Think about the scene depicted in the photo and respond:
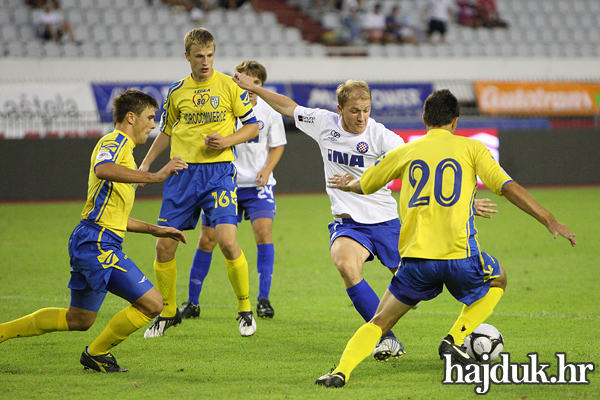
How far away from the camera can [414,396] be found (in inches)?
150

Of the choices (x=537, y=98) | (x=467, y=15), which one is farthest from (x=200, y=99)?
(x=467, y=15)

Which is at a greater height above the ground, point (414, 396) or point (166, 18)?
point (166, 18)

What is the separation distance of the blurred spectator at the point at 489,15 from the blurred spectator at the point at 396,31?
10.2 ft

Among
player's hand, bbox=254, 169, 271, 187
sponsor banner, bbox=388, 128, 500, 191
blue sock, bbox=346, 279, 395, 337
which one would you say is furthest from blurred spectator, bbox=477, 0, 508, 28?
blue sock, bbox=346, 279, 395, 337

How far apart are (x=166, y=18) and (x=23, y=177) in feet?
23.9

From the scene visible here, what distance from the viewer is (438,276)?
3955mm

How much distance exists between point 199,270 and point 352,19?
17.2m

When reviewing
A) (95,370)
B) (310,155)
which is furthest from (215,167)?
(310,155)

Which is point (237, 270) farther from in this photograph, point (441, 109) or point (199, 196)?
point (441, 109)

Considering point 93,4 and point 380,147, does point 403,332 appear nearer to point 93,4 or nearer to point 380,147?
point 380,147

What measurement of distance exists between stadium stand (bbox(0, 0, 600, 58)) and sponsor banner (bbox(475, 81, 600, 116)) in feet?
7.06

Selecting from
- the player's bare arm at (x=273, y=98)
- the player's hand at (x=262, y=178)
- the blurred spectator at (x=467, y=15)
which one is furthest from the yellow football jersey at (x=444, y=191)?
the blurred spectator at (x=467, y=15)

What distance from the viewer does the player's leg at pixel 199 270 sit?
20.0ft

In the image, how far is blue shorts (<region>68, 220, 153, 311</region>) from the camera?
4.25m
